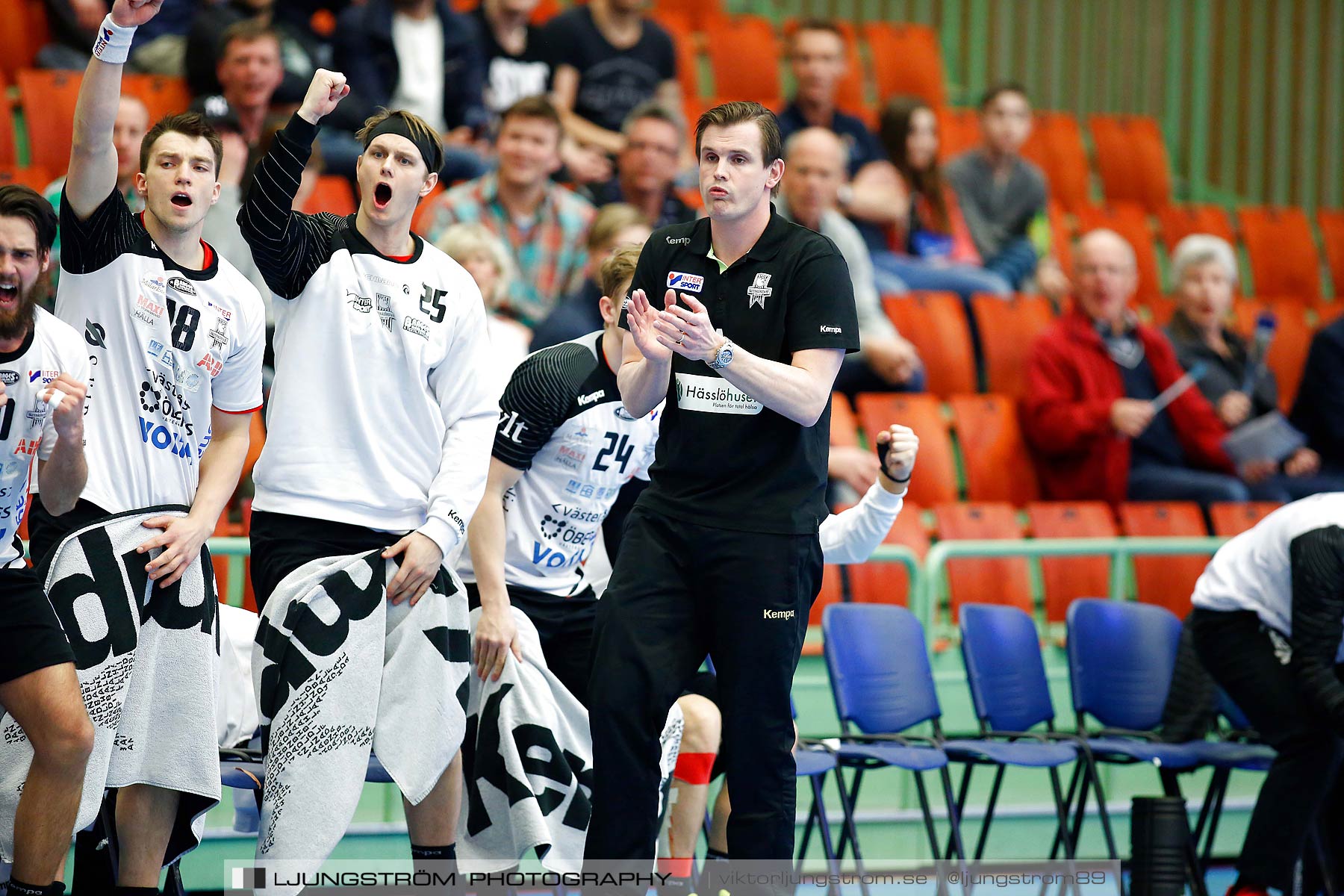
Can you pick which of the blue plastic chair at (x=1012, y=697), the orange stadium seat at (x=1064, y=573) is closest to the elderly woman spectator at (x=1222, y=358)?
the orange stadium seat at (x=1064, y=573)

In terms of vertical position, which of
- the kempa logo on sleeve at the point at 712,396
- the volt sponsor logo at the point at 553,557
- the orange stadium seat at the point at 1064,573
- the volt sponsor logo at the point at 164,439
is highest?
the kempa logo on sleeve at the point at 712,396

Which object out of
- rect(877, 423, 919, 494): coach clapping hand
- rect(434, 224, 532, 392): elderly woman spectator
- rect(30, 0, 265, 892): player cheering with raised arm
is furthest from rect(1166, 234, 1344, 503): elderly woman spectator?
rect(30, 0, 265, 892): player cheering with raised arm

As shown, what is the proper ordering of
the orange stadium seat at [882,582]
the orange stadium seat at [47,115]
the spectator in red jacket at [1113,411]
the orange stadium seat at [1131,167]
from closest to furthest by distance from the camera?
the orange stadium seat at [882,582] < the orange stadium seat at [47,115] < the spectator in red jacket at [1113,411] < the orange stadium seat at [1131,167]

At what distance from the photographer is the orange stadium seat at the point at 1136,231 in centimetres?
952

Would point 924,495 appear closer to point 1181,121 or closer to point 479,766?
point 479,766

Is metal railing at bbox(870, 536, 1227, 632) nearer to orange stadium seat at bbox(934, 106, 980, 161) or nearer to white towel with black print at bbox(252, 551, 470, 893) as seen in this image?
white towel with black print at bbox(252, 551, 470, 893)

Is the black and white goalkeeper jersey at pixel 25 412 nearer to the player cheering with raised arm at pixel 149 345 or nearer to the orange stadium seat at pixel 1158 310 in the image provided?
the player cheering with raised arm at pixel 149 345

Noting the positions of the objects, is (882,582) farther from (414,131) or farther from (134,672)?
(134,672)

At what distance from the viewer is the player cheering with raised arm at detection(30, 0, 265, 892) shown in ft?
11.8

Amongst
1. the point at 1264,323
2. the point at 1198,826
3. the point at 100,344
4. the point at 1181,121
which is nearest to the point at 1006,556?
the point at 1198,826

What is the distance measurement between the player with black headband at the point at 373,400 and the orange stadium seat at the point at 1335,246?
27.0 feet

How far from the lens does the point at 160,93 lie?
7.05m

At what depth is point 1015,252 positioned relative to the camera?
879 cm

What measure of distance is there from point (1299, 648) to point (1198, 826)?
0.92 meters
